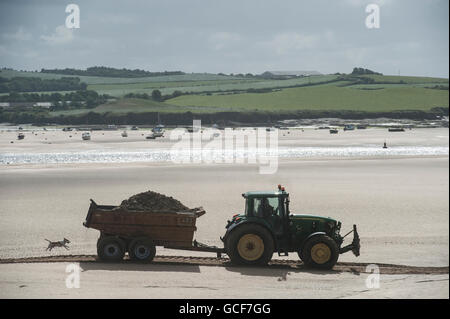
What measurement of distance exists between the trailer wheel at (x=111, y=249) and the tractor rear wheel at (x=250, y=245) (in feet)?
9.86

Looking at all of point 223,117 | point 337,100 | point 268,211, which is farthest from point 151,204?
point 337,100

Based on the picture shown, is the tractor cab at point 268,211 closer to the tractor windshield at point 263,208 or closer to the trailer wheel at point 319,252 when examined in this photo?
the tractor windshield at point 263,208

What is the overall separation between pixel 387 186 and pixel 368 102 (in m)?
150

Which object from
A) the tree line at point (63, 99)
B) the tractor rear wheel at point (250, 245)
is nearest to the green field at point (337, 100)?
the tree line at point (63, 99)

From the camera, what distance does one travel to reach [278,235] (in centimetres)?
1859

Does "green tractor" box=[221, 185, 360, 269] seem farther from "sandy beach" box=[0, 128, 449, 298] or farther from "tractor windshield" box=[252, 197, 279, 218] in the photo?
"sandy beach" box=[0, 128, 449, 298]

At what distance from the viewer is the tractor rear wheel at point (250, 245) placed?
1827cm

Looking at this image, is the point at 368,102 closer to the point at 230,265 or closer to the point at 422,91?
the point at 422,91

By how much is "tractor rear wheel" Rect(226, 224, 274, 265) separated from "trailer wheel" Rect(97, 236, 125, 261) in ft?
9.86

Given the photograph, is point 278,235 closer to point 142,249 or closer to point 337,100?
point 142,249

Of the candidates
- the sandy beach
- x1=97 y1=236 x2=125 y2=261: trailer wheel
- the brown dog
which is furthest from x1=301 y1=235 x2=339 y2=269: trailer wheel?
the brown dog

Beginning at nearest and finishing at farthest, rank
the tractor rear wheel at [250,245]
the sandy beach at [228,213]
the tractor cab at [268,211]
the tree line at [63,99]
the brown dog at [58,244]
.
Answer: the sandy beach at [228,213] → the tractor rear wheel at [250,245] → the tractor cab at [268,211] → the brown dog at [58,244] → the tree line at [63,99]

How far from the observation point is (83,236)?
2320cm

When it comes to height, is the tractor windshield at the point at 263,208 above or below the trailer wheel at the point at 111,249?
above
